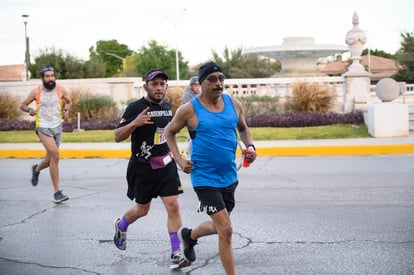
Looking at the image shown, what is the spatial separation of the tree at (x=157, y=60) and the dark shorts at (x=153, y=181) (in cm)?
6617

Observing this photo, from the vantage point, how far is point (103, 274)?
6.19 metres

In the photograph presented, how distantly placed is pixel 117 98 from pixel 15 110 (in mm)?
4004

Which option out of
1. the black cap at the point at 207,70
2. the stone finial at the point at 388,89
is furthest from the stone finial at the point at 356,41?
the black cap at the point at 207,70

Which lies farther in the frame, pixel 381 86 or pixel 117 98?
pixel 117 98

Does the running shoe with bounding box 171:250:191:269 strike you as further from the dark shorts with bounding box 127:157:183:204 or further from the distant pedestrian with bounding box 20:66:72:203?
the distant pedestrian with bounding box 20:66:72:203

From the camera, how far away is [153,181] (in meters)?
6.54

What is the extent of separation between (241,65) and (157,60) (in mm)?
10579

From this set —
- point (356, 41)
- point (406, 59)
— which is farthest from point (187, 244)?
point (406, 59)

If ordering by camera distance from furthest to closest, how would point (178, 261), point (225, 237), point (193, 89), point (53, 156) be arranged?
point (193, 89) < point (53, 156) < point (178, 261) < point (225, 237)

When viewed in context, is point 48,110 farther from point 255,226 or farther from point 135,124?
point 135,124

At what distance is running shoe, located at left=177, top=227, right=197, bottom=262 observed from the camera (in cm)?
611

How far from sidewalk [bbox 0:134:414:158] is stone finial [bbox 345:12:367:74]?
5733 millimetres

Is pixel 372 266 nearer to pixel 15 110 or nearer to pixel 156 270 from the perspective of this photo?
pixel 156 270

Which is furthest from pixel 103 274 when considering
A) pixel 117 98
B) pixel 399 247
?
pixel 117 98
